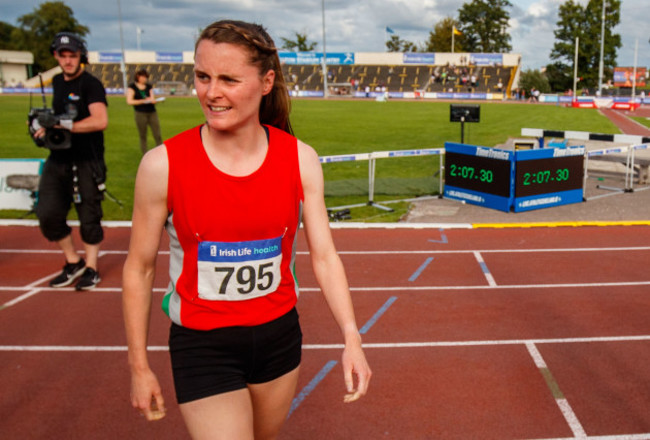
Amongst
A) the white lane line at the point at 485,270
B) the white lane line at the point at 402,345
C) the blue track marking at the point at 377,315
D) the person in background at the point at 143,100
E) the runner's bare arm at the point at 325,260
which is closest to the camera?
the runner's bare arm at the point at 325,260

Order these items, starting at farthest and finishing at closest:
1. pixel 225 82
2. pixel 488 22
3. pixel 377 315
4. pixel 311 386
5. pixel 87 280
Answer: pixel 488 22, pixel 87 280, pixel 377 315, pixel 311 386, pixel 225 82

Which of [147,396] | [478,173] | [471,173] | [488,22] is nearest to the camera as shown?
[147,396]

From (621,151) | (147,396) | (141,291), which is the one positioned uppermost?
(141,291)

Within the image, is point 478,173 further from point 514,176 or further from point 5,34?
point 5,34

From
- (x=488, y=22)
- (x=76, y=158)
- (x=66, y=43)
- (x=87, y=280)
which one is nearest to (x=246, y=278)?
(x=66, y=43)

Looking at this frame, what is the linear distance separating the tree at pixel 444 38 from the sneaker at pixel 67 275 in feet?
331

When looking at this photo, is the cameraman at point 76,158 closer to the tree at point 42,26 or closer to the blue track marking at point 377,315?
the blue track marking at point 377,315

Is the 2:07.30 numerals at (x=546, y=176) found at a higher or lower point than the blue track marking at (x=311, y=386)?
higher

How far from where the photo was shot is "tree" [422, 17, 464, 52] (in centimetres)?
10262

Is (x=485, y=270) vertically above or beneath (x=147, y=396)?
beneath

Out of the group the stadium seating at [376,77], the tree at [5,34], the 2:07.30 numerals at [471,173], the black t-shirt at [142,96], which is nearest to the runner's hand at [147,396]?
the 2:07.30 numerals at [471,173]

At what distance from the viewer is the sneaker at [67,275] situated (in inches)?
271

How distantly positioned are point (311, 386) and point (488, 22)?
103966 millimetres

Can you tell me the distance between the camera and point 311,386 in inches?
179
